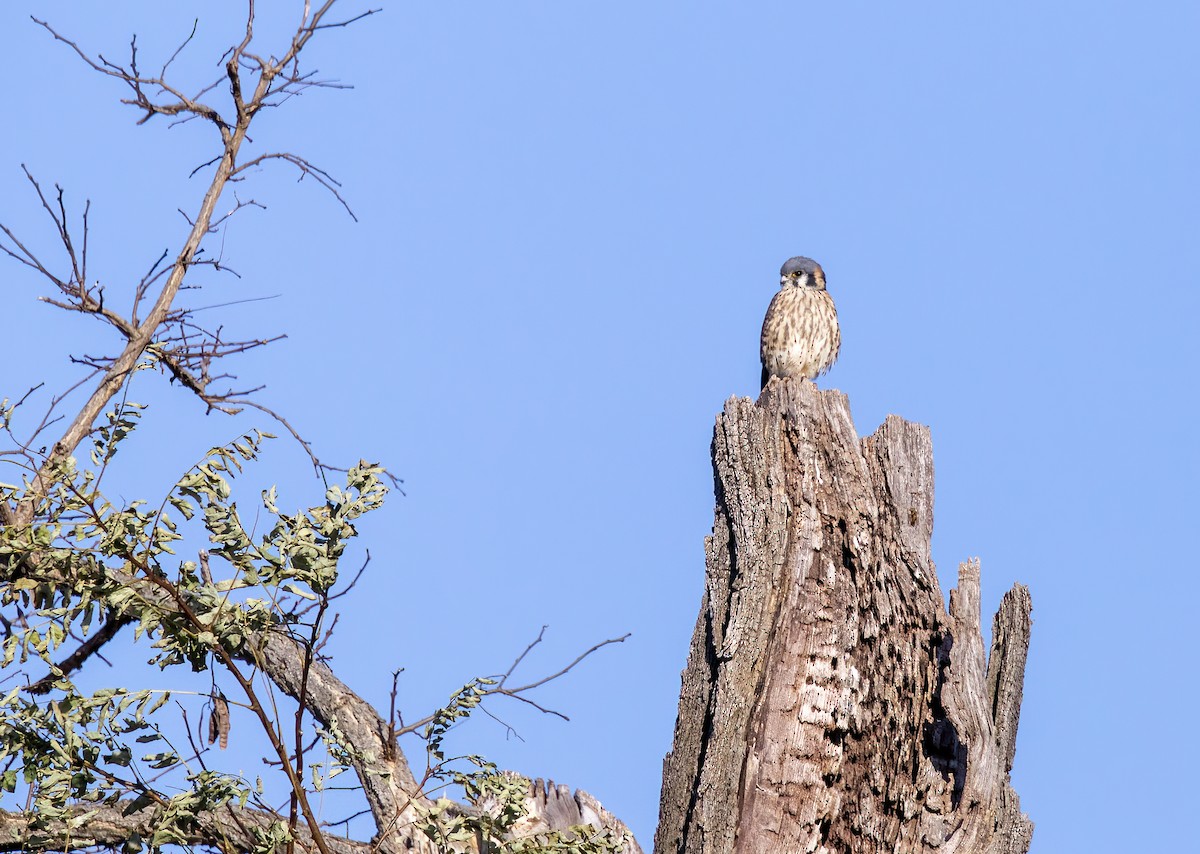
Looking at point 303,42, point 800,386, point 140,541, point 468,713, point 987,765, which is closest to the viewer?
point 140,541

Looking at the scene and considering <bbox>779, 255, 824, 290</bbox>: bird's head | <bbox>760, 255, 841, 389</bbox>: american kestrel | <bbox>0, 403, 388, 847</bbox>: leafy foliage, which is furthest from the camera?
<bbox>779, 255, 824, 290</bbox>: bird's head

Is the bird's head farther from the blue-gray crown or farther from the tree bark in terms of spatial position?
the tree bark

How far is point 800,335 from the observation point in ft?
30.3

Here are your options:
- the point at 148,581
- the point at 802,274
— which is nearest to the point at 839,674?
the point at 148,581

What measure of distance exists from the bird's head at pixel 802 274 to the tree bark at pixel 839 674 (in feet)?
14.3

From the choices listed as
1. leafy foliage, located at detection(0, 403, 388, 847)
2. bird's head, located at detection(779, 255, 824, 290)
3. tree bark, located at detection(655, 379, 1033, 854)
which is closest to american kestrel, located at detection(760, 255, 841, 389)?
bird's head, located at detection(779, 255, 824, 290)

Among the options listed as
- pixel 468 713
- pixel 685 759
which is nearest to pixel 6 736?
pixel 468 713

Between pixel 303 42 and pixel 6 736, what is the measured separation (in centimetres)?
351

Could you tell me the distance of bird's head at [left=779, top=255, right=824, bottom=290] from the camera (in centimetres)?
973

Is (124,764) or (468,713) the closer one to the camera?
(124,764)

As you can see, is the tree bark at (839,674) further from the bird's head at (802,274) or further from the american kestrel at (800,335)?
the bird's head at (802,274)

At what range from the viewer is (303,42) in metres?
5.98

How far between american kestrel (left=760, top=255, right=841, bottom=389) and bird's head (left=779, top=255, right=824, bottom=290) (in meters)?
0.17

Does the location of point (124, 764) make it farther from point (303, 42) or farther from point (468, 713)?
point (303, 42)
